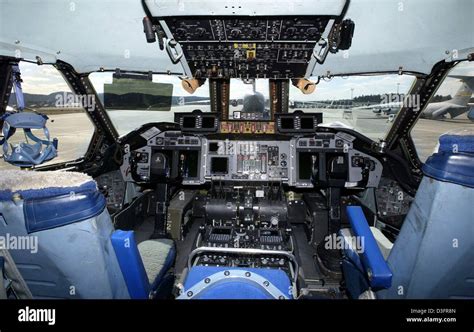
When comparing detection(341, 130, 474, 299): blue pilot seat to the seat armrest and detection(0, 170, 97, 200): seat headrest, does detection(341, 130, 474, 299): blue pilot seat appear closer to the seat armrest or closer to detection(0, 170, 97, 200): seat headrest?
the seat armrest

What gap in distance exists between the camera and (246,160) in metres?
4.08

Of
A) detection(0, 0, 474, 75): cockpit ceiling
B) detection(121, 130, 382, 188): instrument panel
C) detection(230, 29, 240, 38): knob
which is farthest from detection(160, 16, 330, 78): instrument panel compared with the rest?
detection(121, 130, 382, 188): instrument panel

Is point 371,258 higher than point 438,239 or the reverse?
the reverse

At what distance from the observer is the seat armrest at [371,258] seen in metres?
1.25

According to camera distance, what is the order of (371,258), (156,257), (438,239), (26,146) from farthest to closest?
1. (156,257)
2. (26,146)
3. (371,258)
4. (438,239)

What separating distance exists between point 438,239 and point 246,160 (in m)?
3.03

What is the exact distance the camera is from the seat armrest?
1252mm

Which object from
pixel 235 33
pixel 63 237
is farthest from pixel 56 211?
pixel 235 33

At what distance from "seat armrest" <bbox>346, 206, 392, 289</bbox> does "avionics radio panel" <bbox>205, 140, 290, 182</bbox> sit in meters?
2.50

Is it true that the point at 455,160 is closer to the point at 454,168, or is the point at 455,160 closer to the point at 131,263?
the point at 454,168

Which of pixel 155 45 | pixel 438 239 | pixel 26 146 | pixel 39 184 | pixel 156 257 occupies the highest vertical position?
pixel 155 45

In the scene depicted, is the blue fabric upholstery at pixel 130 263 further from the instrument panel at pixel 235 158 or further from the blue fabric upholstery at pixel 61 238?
the instrument panel at pixel 235 158
